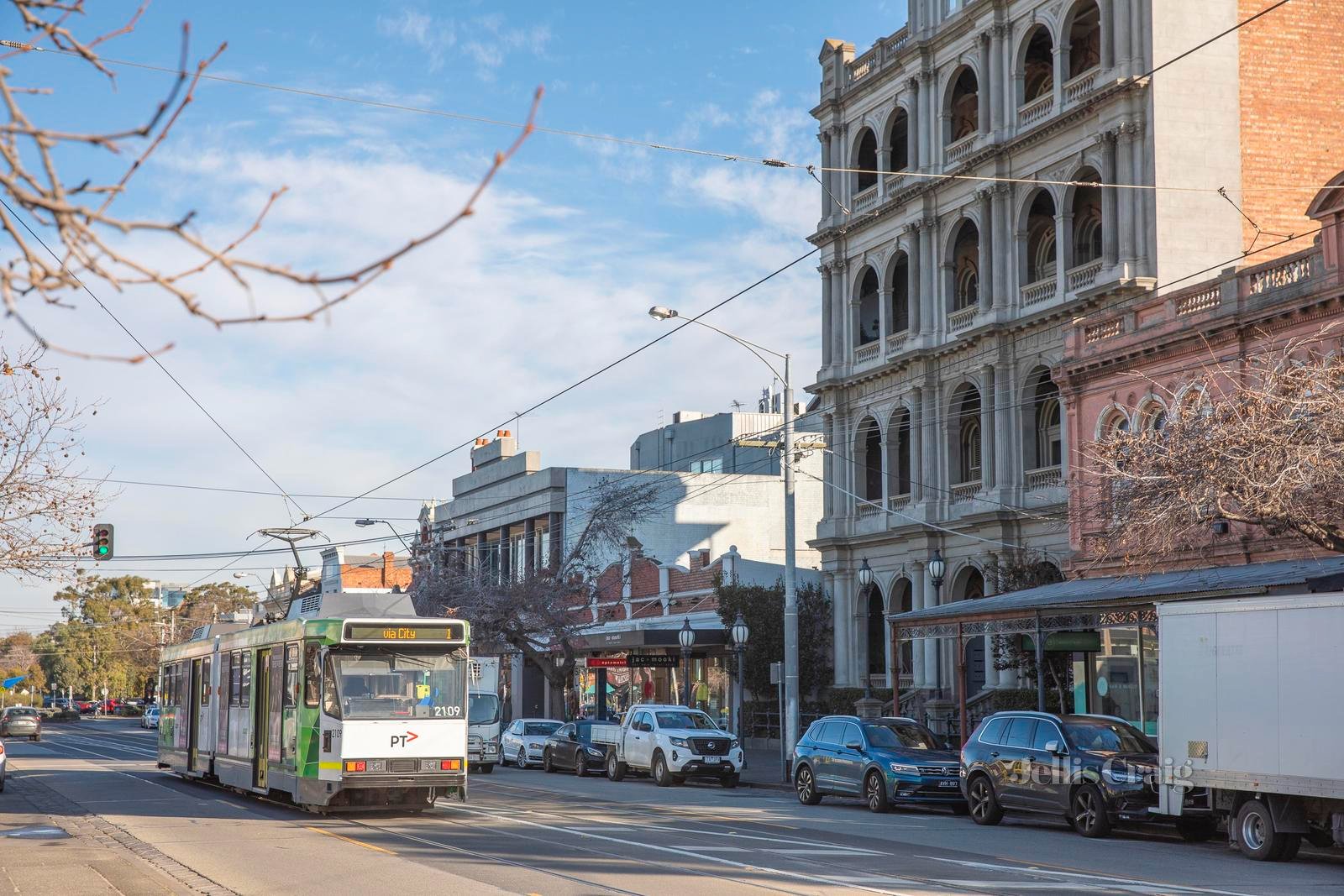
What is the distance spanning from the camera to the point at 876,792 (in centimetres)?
2553

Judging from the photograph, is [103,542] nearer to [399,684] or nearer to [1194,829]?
[399,684]

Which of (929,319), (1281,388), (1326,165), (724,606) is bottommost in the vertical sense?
(724,606)

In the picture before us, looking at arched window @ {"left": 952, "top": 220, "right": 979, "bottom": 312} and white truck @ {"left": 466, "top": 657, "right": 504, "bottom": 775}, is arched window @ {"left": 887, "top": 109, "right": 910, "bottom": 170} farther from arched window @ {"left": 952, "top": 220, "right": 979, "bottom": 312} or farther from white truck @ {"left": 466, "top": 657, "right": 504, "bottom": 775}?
white truck @ {"left": 466, "top": 657, "right": 504, "bottom": 775}

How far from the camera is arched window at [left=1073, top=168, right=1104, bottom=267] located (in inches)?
1592

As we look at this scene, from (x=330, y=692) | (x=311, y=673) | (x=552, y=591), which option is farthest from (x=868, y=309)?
(x=330, y=692)

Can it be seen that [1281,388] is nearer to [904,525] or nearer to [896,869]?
[896,869]

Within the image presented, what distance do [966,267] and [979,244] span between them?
216 centimetres

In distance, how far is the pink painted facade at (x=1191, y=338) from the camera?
91.9 feet

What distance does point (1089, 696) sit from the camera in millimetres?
32094

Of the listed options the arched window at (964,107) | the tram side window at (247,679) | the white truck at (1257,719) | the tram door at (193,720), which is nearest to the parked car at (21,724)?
the tram door at (193,720)

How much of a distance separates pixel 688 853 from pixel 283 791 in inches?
375

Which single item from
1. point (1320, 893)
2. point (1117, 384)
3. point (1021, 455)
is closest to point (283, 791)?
point (1320, 893)

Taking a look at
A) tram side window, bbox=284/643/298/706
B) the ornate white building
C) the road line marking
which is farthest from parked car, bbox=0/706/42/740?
the road line marking

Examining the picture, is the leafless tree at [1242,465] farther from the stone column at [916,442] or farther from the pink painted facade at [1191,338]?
the stone column at [916,442]
